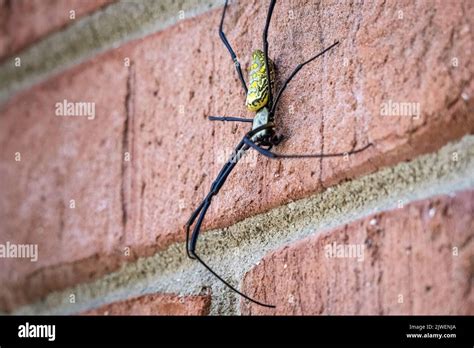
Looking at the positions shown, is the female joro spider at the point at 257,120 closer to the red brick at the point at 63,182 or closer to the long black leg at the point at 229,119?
the long black leg at the point at 229,119

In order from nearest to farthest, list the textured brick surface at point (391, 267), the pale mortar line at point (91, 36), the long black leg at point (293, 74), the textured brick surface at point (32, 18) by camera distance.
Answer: the textured brick surface at point (391, 267)
the long black leg at point (293, 74)
the pale mortar line at point (91, 36)
the textured brick surface at point (32, 18)

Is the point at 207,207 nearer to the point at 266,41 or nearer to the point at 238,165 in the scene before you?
the point at 238,165

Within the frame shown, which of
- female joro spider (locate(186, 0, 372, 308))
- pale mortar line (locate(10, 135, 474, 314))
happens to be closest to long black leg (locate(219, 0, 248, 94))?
female joro spider (locate(186, 0, 372, 308))

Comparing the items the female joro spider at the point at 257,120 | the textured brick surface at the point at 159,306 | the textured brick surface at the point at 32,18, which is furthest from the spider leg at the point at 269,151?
the textured brick surface at the point at 32,18

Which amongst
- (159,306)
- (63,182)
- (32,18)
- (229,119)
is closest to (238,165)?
(229,119)

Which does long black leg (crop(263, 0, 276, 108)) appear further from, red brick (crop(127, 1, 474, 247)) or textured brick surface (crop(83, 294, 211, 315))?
textured brick surface (crop(83, 294, 211, 315))

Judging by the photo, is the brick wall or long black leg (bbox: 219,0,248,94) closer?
the brick wall
